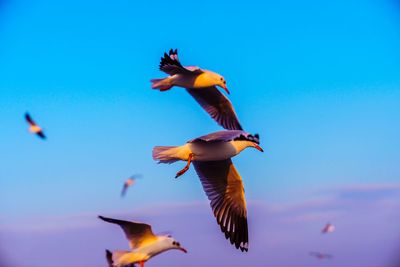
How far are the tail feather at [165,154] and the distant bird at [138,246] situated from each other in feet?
2.79

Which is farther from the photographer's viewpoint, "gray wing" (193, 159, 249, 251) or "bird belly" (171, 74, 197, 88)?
"gray wing" (193, 159, 249, 251)

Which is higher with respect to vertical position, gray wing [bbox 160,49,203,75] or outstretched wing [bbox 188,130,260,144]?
gray wing [bbox 160,49,203,75]

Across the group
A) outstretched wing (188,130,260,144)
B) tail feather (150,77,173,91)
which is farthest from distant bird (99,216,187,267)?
tail feather (150,77,173,91)

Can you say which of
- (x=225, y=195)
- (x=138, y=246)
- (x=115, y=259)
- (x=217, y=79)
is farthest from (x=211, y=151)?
(x=115, y=259)

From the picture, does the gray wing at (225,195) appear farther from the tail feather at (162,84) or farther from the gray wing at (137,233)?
the gray wing at (137,233)

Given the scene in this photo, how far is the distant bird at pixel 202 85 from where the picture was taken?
7.94 m

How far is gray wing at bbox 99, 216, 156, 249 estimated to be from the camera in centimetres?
716

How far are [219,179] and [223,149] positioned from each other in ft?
2.40

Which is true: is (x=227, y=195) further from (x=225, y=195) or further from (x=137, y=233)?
(x=137, y=233)

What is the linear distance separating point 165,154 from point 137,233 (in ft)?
3.38

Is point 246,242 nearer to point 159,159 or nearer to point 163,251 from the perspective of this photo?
point 163,251

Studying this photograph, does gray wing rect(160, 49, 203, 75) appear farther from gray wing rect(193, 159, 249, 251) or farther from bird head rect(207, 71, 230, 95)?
gray wing rect(193, 159, 249, 251)

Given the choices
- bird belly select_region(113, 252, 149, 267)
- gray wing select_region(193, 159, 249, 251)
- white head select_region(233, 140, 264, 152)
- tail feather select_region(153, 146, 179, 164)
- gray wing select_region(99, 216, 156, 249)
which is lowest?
bird belly select_region(113, 252, 149, 267)

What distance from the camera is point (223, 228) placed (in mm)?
8398
